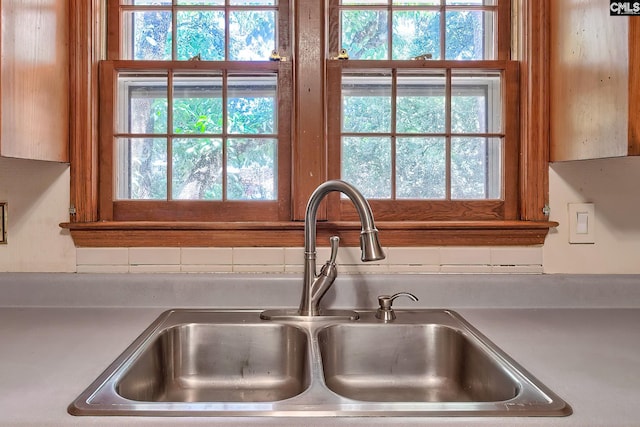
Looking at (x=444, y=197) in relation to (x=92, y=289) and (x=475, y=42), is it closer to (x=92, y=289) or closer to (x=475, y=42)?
(x=475, y=42)

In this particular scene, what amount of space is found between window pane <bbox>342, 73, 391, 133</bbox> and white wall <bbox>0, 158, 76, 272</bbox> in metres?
0.82

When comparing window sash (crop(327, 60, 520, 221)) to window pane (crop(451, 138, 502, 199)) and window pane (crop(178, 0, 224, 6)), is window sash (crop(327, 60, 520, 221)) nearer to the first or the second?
window pane (crop(451, 138, 502, 199))

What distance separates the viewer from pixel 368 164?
1.46m

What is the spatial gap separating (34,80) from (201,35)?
0.50 meters

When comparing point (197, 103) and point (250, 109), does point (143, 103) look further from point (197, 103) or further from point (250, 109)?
point (250, 109)

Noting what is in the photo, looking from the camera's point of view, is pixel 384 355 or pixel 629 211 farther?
pixel 629 211

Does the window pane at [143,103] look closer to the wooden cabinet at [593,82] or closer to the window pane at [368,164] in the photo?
the window pane at [368,164]

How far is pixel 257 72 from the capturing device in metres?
1.45

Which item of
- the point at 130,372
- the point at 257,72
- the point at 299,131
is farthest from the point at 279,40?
the point at 130,372

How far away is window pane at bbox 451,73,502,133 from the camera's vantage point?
147cm

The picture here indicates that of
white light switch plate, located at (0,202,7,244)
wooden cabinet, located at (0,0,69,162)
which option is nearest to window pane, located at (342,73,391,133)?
wooden cabinet, located at (0,0,69,162)

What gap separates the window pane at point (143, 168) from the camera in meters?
1.46

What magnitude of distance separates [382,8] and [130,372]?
3.91 feet

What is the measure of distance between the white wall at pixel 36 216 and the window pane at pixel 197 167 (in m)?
0.30
